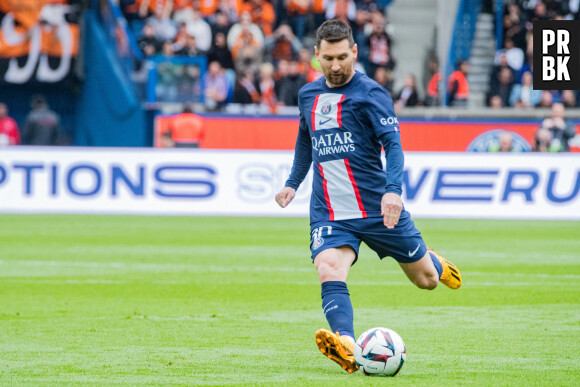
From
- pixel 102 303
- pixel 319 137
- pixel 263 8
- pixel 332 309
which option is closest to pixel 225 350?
pixel 332 309

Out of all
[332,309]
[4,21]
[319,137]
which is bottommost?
[332,309]

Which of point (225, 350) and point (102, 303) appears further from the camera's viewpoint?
point (102, 303)

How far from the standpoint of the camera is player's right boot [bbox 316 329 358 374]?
17.4 feet

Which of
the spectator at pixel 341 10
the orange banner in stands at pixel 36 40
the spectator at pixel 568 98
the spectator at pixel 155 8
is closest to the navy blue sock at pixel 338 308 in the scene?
the spectator at pixel 568 98

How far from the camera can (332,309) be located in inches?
225

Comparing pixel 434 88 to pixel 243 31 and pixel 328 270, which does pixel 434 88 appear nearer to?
pixel 243 31

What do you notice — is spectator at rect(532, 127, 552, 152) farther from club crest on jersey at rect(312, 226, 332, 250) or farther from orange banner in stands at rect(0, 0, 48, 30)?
club crest on jersey at rect(312, 226, 332, 250)

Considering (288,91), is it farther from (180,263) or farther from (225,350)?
(225,350)

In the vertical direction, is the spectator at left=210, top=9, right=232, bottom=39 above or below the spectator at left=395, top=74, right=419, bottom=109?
above

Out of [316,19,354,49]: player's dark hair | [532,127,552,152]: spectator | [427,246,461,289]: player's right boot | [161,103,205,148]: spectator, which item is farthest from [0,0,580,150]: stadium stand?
[316,19,354,49]: player's dark hair

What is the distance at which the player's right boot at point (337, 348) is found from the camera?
5316 millimetres

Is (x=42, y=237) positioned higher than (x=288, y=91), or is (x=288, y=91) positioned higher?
(x=288, y=91)

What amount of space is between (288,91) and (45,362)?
54.8 ft

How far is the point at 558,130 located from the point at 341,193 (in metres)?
15.1
